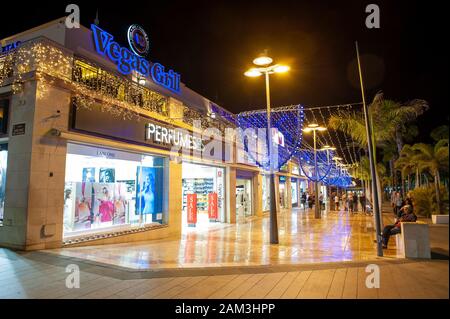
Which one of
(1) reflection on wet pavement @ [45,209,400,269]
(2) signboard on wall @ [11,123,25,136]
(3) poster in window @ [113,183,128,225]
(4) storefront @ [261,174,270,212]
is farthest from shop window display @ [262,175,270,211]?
(2) signboard on wall @ [11,123,25,136]

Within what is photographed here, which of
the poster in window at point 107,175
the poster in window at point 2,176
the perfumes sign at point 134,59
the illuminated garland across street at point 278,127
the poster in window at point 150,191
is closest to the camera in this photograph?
the poster in window at point 2,176

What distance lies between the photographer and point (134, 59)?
12000 mm

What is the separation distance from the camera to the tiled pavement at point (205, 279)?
4.84m

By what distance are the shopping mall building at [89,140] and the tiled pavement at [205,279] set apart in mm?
1752

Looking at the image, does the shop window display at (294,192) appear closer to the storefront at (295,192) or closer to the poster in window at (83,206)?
the storefront at (295,192)

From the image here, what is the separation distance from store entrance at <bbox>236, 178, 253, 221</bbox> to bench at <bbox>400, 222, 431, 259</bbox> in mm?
13229

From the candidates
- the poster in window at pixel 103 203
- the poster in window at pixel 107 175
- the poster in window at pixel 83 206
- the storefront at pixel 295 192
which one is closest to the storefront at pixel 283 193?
the storefront at pixel 295 192

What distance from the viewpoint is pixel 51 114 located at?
28.0 feet

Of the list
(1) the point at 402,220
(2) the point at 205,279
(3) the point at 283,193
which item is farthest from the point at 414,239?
(3) the point at 283,193

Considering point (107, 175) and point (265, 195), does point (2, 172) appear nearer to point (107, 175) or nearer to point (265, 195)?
point (107, 175)

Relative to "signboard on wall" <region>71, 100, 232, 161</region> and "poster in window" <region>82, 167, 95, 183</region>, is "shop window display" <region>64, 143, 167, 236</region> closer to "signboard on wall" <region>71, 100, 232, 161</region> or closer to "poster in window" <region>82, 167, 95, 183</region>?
"poster in window" <region>82, 167, 95, 183</region>

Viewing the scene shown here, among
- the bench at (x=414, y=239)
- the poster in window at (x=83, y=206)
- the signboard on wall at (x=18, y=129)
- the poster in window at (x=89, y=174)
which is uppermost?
the signboard on wall at (x=18, y=129)

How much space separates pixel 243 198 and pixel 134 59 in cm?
1236

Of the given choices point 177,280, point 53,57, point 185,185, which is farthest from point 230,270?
point 185,185
